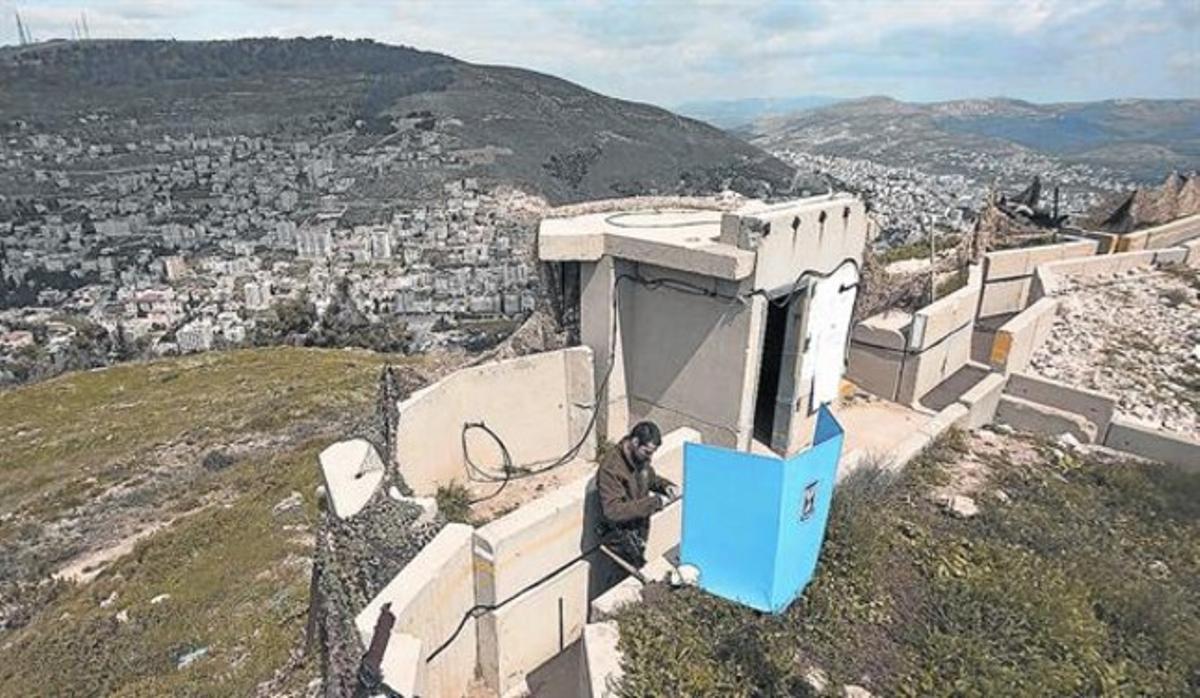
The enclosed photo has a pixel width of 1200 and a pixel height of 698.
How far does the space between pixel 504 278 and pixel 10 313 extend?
52111mm

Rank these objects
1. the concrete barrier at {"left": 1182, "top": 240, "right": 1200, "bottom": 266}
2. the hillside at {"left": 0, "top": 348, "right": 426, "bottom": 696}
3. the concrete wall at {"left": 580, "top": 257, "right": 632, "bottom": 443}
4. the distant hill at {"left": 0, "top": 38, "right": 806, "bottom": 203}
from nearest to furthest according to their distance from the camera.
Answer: the concrete wall at {"left": 580, "top": 257, "right": 632, "bottom": 443} < the hillside at {"left": 0, "top": 348, "right": 426, "bottom": 696} < the concrete barrier at {"left": 1182, "top": 240, "right": 1200, "bottom": 266} < the distant hill at {"left": 0, "top": 38, "right": 806, "bottom": 203}

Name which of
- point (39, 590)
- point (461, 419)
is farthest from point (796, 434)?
point (39, 590)

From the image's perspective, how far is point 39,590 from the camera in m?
12.3

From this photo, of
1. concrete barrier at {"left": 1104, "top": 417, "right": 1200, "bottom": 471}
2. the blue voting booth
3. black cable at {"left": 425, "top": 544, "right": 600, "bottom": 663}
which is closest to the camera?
the blue voting booth

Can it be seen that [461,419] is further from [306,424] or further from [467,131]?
[467,131]

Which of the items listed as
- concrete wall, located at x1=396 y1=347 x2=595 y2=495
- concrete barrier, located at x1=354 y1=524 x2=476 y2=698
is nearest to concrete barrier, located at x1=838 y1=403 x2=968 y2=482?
concrete wall, located at x1=396 y1=347 x2=595 y2=495

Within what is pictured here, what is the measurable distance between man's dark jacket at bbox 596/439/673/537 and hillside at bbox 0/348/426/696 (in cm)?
302

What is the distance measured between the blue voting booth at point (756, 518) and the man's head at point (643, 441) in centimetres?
47

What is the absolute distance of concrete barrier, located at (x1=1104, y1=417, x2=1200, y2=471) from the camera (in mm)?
8547

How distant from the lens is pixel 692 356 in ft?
26.0

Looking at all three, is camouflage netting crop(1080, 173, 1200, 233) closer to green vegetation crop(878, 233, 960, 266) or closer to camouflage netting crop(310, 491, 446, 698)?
green vegetation crop(878, 233, 960, 266)

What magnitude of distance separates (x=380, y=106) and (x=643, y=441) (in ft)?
512

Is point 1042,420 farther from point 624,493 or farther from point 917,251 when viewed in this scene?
point 917,251

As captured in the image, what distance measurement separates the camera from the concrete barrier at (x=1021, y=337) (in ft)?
34.6
